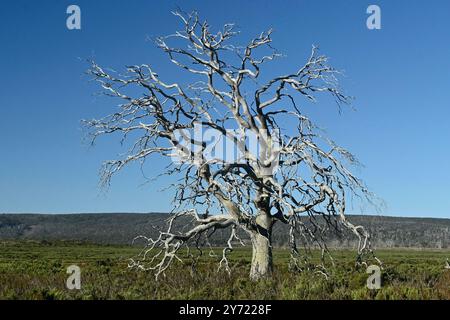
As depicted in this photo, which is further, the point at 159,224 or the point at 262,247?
the point at 159,224

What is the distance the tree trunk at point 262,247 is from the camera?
67.1 ft

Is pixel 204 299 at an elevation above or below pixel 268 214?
below

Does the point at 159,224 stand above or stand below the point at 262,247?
above

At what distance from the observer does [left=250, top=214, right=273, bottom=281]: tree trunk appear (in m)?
20.4

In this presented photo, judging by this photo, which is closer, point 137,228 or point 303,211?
point 303,211

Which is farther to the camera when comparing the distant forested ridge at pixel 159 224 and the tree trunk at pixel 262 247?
the distant forested ridge at pixel 159 224

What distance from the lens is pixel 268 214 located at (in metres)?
21.0

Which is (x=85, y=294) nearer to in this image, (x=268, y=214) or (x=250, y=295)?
(x=250, y=295)

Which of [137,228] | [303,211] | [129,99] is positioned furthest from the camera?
[137,228]

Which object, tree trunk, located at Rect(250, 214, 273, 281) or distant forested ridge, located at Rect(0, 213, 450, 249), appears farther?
distant forested ridge, located at Rect(0, 213, 450, 249)

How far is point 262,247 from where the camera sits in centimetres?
2067
